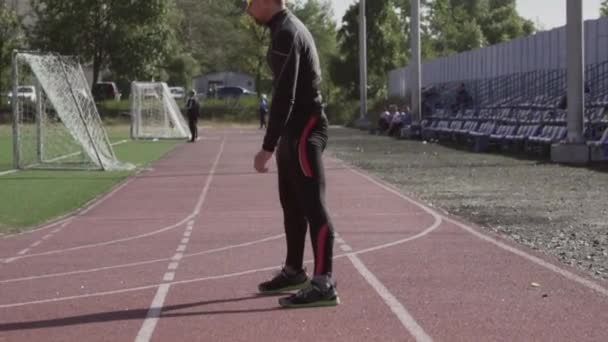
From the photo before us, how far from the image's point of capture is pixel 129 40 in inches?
3248

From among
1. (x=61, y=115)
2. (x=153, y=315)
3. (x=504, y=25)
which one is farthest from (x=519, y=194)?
(x=504, y=25)

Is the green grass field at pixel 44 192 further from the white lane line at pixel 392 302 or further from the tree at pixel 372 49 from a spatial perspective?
the tree at pixel 372 49

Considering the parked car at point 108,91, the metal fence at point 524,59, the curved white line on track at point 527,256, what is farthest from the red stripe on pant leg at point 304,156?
the parked car at point 108,91

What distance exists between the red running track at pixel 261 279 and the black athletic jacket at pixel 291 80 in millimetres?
1329

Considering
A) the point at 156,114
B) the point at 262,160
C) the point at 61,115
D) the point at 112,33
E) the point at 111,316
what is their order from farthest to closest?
1. the point at 112,33
2. the point at 156,114
3. the point at 61,115
4. the point at 262,160
5. the point at 111,316

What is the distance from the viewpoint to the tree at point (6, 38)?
257 feet

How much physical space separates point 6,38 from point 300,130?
74.4 metres

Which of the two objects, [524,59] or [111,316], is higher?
[524,59]

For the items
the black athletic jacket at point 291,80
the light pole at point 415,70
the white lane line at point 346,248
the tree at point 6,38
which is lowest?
the white lane line at point 346,248

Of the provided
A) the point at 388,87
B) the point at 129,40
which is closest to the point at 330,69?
the point at 388,87

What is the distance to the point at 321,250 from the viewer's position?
8.97 metres

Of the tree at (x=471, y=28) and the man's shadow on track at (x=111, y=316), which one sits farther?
the tree at (x=471, y=28)

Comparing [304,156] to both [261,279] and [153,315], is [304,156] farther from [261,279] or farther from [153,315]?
[261,279]

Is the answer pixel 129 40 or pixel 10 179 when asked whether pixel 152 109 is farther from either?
pixel 10 179
